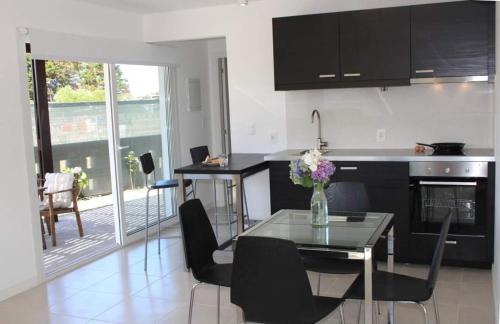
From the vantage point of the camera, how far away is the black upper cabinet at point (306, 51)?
16.1ft

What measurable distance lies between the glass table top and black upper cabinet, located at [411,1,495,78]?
6.54ft

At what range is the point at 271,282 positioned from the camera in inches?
93.4

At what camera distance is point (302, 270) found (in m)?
2.32

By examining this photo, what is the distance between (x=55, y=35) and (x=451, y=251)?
3.94 m

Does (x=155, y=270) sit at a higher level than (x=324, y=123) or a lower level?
lower

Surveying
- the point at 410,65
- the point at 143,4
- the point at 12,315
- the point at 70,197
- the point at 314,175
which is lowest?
the point at 12,315

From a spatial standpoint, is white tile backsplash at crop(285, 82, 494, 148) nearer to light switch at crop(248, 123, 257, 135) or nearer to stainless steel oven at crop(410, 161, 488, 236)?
light switch at crop(248, 123, 257, 135)

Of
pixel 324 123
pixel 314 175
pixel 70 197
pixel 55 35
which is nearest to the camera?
pixel 314 175

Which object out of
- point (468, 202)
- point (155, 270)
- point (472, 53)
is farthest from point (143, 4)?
point (468, 202)

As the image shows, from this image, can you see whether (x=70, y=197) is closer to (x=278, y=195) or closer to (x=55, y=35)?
(x=55, y=35)

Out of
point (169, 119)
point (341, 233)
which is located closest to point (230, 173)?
point (341, 233)

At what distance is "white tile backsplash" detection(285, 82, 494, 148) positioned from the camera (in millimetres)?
4891

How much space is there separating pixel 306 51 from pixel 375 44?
0.64 m

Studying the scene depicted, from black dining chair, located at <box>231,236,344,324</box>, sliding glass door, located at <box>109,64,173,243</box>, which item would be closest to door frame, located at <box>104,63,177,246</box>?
sliding glass door, located at <box>109,64,173,243</box>
